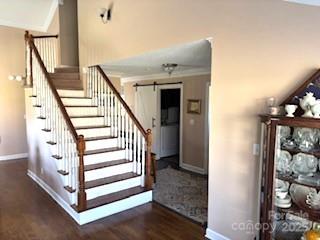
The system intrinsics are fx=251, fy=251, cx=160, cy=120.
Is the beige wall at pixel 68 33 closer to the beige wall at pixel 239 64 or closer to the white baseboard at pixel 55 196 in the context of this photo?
the white baseboard at pixel 55 196

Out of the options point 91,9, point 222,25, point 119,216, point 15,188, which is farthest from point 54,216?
point 91,9

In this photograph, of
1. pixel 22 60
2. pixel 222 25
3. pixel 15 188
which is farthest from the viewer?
pixel 22 60

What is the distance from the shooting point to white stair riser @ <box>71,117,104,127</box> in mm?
4805

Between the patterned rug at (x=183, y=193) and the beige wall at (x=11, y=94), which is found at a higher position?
the beige wall at (x=11, y=94)

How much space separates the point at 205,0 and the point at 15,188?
4456 mm

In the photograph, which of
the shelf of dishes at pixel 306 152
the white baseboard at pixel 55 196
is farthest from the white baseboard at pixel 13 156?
the shelf of dishes at pixel 306 152

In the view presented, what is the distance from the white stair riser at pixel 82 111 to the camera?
195 inches

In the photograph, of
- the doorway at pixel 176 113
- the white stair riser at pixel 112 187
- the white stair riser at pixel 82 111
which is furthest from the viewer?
the white stair riser at pixel 82 111

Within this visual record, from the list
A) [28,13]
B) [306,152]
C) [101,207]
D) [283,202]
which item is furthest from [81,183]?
[28,13]

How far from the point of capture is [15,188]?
4602 mm

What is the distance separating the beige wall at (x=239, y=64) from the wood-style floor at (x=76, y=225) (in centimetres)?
68

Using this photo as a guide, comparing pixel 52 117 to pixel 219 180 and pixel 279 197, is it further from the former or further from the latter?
pixel 279 197

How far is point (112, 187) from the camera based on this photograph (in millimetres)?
3941

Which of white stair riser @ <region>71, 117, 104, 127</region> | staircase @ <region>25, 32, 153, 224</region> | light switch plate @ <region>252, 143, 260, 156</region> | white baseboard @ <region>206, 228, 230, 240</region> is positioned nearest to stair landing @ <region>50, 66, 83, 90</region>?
staircase @ <region>25, 32, 153, 224</region>
